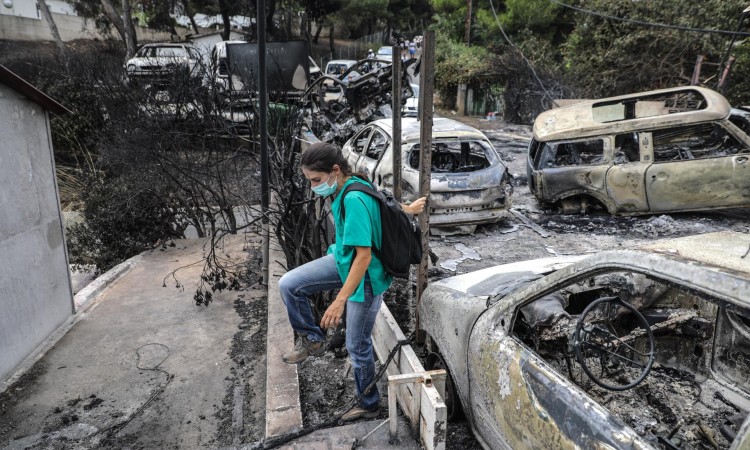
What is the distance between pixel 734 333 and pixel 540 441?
1.55m

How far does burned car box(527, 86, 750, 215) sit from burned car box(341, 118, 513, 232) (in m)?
1.24

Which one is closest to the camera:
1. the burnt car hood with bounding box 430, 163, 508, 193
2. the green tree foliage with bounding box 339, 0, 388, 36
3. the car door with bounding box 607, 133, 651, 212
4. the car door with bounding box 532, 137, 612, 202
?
the burnt car hood with bounding box 430, 163, 508, 193

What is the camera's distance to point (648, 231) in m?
7.42

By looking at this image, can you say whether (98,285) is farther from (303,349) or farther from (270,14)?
(270,14)

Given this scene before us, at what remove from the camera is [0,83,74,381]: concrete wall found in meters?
4.84

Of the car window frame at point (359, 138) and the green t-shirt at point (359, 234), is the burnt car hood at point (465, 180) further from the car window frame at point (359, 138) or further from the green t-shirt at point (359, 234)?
the green t-shirt at point (359, 234)

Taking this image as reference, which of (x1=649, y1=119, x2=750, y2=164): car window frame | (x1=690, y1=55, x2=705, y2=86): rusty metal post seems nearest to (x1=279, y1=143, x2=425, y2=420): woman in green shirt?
(x1=649, y1=119, x2=750, y2=164): car window frame

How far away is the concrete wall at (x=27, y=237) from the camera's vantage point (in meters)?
4.84

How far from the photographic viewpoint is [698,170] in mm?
7281

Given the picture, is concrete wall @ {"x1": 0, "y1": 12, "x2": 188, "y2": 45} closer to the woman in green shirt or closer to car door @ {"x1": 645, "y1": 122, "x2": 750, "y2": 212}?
car door @ {"x1": 645, "y1": 122, "x2": 750, "y2": 212}

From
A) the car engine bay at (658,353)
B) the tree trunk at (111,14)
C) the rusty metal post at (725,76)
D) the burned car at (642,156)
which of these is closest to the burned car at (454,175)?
the burned car at (642,156)

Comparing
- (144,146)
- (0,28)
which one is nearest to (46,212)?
(144,146)

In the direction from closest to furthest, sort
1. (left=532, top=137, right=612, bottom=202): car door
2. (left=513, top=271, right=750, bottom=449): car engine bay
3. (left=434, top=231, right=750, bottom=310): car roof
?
(left=434, top=231, right=750, bottom=310): car roof
(left=513, top=271, right=750, bottom=449): car engine bay
(left=532, top=137, right=612, bottom=202): car door

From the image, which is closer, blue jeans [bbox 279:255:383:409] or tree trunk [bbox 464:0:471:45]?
blue jeans [bbox 279:255:383:409]
